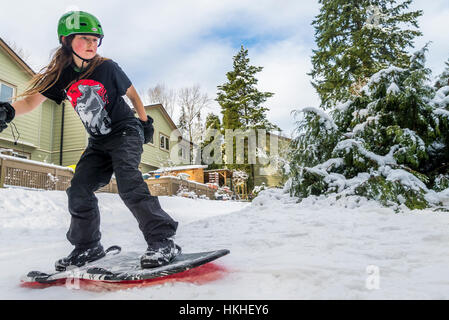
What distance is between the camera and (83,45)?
2219mm

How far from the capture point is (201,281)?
1737mm

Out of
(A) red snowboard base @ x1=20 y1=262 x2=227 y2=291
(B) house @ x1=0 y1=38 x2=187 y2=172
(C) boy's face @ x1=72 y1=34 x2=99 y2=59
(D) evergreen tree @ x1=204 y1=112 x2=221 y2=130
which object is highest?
(D) evergreen tree @ x1=204 y1=112 x2=221 y2=130

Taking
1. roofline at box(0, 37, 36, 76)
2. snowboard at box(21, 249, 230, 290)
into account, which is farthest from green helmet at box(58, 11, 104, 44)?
roofline at box(0, 37, 36, 76)

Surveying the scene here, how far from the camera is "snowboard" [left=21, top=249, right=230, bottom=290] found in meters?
1.72

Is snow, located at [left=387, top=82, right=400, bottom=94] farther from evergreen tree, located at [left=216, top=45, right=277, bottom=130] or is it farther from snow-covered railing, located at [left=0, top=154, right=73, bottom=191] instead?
evergreen tree, located at [left=216, top=45, right=277, bottom=130]

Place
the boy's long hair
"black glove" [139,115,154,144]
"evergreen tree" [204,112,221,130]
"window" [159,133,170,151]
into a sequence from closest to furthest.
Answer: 1. the boy's long hair
2. "black glove" [139,115,154,144]
3. "window" [159,133,170,151]
4. "evergreen tree" [204,112,221,130]

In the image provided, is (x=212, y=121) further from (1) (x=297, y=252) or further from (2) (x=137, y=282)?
(2) (x=137, y=282)

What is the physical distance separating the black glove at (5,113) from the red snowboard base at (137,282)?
3.46 ft

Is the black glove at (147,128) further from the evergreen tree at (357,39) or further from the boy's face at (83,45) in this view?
the evergreen tree at (357,39)

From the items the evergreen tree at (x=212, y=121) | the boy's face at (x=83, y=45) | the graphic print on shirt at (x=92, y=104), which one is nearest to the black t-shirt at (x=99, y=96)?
the graphic print on shirt at (x=92, y=104)

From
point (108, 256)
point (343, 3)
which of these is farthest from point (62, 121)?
point (108, 256)

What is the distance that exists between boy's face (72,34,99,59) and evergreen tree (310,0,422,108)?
11.1m

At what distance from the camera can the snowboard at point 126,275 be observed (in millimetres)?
1716

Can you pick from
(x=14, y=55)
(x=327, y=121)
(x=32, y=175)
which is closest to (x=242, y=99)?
(x=14, y=55)
